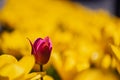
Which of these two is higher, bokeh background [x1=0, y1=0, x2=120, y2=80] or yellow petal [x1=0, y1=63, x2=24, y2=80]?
yellow petal [x1=0, y1=63, x2=24, y2=80]

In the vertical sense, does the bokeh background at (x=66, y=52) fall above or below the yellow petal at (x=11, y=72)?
below

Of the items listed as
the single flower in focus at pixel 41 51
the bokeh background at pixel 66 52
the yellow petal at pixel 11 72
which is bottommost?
the bokeh background at pixel 66 52

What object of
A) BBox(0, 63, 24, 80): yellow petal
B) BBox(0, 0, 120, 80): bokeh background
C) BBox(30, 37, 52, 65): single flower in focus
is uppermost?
BBox(30, 37, 52, 65): single flower in focus

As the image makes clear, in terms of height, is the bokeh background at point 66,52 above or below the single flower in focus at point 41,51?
below

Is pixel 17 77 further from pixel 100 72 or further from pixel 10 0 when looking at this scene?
pixel 10 0

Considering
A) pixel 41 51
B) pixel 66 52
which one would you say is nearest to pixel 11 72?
pixel 41 51

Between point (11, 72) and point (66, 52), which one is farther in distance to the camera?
point (66, 52)

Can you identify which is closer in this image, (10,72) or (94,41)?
(10,72)

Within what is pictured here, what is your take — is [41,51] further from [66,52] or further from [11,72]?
[66,52]

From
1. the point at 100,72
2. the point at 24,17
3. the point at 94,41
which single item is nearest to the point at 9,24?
the point at 24,17

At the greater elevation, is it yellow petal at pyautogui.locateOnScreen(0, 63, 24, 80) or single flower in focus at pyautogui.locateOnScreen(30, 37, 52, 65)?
single flower in focus at pyautogui.locateOnScreen(30, 37, 52, 65)

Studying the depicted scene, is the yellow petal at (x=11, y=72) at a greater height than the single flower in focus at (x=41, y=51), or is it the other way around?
the single flower in focus at (x=41, y=51)
